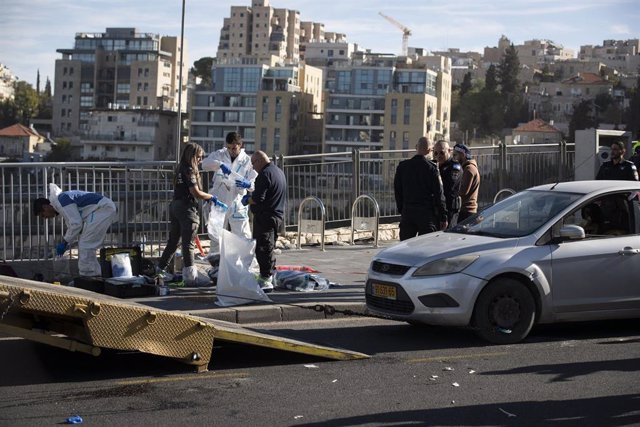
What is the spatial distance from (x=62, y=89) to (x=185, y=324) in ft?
605

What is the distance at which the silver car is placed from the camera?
973cm

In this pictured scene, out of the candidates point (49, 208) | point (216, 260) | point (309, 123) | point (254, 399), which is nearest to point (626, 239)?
point (254, 399)

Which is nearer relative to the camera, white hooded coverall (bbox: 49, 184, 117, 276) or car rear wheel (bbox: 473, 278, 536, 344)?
car rear wheel (bbox: 473, 278, 536, 344)

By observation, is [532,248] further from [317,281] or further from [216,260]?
[216,260]

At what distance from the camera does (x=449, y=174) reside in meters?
Result: 13.0

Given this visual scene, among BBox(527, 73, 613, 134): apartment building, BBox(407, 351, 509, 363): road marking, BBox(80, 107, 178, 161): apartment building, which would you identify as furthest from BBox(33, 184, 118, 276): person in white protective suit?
BBox(527, 73, 613, 134): apartment building

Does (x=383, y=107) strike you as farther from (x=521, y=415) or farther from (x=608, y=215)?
(x=521, y=415)

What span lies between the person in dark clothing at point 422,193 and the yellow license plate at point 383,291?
88.5 inches

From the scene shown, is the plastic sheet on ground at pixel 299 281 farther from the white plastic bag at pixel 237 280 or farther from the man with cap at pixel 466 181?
the man with cap at pixel 466 181

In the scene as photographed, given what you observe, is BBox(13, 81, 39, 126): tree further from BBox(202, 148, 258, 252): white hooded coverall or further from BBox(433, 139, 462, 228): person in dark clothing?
BBox(433, 139, 462, 228): person in dark clothing

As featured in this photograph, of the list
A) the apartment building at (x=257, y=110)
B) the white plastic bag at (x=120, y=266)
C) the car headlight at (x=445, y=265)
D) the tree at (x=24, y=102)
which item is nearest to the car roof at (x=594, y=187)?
the car headlight at (x=445, y=265)

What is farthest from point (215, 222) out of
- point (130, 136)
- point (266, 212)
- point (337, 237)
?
point (130, 136)

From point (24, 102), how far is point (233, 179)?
152 meters

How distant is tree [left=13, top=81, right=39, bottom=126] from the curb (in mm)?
141462
